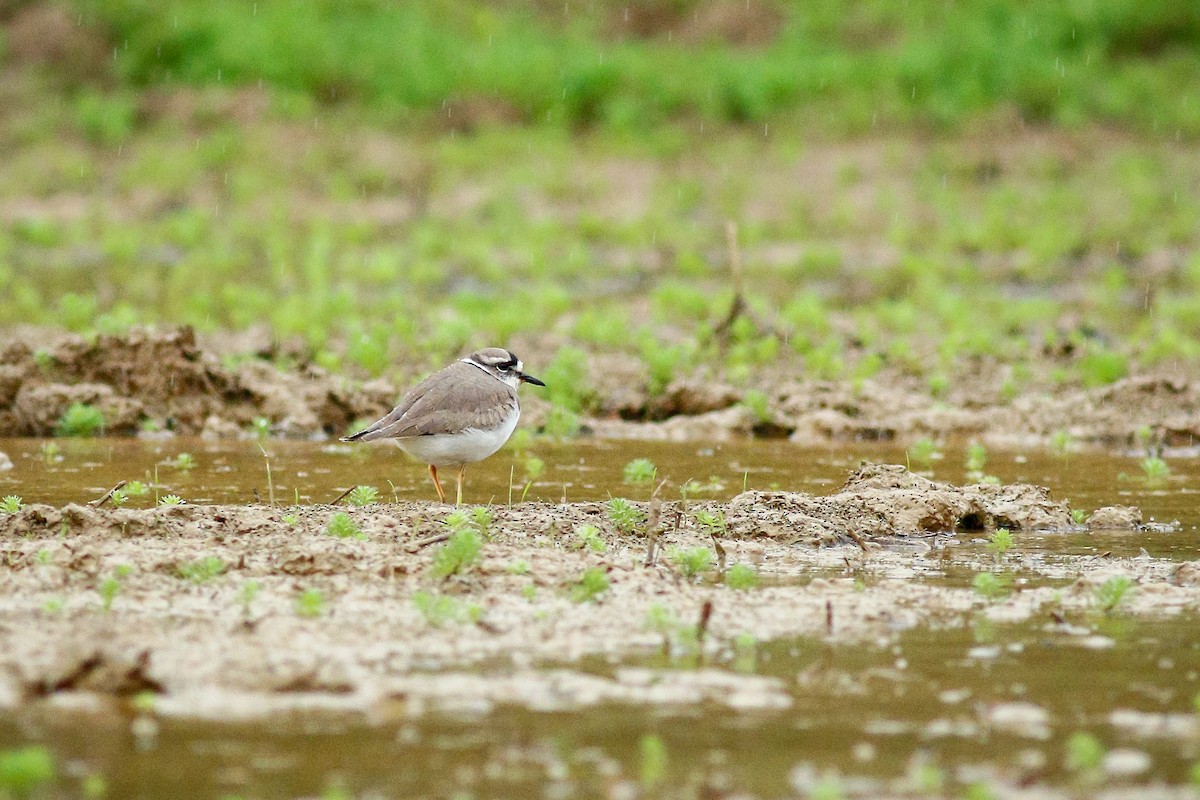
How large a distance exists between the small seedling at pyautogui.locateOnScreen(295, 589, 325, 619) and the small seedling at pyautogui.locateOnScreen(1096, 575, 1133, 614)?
3129 millimetres

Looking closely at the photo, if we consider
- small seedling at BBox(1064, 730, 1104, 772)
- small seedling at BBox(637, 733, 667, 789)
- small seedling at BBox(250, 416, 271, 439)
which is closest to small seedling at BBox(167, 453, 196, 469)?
small seedling at BBox(250, 416, 271, 439)

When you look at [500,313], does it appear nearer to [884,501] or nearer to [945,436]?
[945,436]

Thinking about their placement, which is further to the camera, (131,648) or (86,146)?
(86,146)

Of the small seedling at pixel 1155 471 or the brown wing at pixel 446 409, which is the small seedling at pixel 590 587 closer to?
the brown wing at pixel 446 409

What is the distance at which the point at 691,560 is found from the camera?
298 inches

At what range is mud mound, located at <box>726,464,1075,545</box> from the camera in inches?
344

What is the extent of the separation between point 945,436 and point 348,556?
6.11m

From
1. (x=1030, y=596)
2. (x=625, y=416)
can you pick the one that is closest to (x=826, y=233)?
(x=625, y=416)

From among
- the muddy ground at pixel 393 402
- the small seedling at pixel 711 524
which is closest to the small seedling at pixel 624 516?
the small seedling at pixel 711 524

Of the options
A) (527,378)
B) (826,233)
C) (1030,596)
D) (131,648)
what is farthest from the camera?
(826,233)

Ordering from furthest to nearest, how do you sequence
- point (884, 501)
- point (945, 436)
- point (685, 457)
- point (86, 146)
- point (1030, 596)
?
point (86, 146), point (945, 436), point (685, 457), point (884, 501), point (1030, 596)

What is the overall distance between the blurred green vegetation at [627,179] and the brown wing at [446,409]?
4.24 m

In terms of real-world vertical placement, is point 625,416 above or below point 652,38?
below

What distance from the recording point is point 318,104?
26531 millimetres
